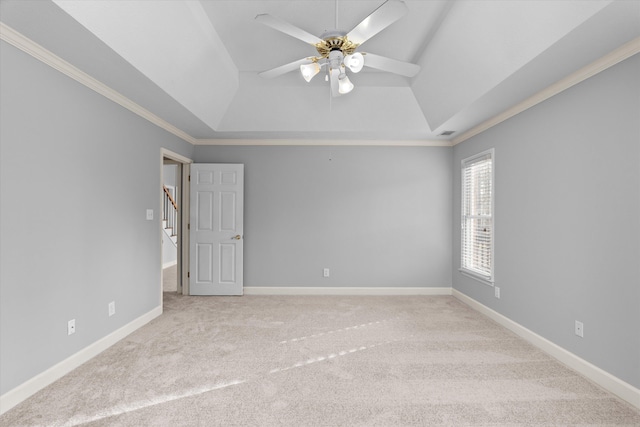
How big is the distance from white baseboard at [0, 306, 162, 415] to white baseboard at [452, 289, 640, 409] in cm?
414

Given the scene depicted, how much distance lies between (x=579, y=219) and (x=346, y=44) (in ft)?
7.77

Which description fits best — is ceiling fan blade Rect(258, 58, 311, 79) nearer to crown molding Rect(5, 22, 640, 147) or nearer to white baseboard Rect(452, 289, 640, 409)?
crown molding Rect(5, 22, 640, 147)

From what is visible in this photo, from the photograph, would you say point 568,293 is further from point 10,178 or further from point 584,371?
point 10,178

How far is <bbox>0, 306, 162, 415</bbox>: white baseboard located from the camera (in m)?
2.13

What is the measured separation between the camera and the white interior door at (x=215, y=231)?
5.04 metres

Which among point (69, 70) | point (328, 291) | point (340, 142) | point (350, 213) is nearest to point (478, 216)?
point (350, 213)

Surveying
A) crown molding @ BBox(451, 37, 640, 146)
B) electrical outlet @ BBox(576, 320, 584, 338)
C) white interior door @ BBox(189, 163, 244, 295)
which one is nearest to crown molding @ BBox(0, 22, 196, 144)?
white interior door @ BBox(189, 163, 244, 295)

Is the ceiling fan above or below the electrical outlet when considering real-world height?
above

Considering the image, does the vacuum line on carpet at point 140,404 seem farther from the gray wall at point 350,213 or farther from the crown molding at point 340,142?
the crown molding at point 340,142

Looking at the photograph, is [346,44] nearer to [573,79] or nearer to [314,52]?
[314,52]

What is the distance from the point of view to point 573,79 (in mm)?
2719

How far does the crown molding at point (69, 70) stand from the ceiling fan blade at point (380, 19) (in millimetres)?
2192

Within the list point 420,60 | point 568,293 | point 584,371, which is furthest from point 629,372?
point 420,60

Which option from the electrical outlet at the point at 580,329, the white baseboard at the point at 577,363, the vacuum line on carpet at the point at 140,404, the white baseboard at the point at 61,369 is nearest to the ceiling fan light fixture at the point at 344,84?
the vacuum line on carpet at the point at 140,404
